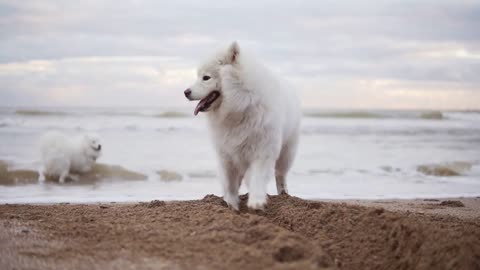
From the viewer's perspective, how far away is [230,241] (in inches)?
126

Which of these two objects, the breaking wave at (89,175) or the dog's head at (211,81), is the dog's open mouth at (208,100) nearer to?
the dog's head at (211,81)

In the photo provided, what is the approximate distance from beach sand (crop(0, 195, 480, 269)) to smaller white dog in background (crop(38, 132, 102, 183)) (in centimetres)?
531

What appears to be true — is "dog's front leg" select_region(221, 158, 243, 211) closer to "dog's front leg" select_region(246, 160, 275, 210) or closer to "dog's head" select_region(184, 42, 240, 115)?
"dog's front leg" select_region(246, 160, 275, 210)

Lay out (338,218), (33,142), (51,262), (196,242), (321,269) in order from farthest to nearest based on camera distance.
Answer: (33,142) → (338,218) → (196,242) → (51,262) → (321,269)

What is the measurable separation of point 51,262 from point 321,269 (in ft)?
5.03

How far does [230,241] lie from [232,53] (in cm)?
193

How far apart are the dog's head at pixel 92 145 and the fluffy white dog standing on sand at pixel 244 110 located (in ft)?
20.9

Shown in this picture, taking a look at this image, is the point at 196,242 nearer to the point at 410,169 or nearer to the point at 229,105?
the point at 229,105

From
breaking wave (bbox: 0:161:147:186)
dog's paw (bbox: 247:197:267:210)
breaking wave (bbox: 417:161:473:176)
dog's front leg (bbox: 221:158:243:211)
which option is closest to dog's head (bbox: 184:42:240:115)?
dog's front leg (bbox: 221:158:243:211)

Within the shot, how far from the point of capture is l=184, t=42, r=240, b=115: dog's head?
181 inches

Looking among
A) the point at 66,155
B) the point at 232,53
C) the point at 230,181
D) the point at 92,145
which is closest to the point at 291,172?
the point at 92,145

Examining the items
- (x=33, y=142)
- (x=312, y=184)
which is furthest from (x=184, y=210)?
(x=33, y=142)

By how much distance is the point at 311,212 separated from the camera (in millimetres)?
4266

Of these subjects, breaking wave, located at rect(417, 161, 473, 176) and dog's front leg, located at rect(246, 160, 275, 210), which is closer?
dog's front leg, located at rect(246, 160, 275, 210)
